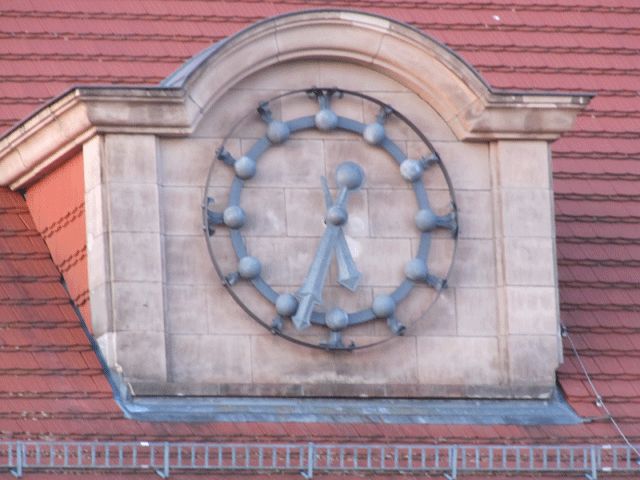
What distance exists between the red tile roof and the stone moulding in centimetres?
111

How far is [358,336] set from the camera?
79.1 feet

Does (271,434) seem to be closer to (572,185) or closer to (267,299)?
(267,299)

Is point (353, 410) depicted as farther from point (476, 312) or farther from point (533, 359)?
point (533, 359)

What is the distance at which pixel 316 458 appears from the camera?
23.2 meters

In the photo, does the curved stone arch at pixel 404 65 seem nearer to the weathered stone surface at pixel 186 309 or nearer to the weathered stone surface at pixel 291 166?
the weathered stone surface at pixel 291 166

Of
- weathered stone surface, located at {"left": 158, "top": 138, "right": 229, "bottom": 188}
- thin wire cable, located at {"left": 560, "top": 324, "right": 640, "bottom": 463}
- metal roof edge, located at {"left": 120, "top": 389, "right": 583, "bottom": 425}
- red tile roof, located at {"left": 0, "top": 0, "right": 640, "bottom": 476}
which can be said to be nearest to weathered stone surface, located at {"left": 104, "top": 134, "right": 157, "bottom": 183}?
weathered stone surface, located at {"left": 158, "top": 138, "right": 229, "bottom": 188}

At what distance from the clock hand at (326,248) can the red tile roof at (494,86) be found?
0.88 metres

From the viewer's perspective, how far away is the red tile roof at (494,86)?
77.0 ft

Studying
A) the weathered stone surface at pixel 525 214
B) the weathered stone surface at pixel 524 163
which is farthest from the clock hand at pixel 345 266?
the weathered stone surface at pixel 524 163

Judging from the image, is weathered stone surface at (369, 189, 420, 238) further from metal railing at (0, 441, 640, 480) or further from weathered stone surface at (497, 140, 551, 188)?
metal railing at (0, 441, 640, 480)

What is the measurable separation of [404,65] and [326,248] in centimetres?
156

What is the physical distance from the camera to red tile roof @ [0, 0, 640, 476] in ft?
77.0

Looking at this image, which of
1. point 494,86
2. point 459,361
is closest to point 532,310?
point 459,361

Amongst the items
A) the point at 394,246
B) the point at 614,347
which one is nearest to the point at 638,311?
the point at 614,347
